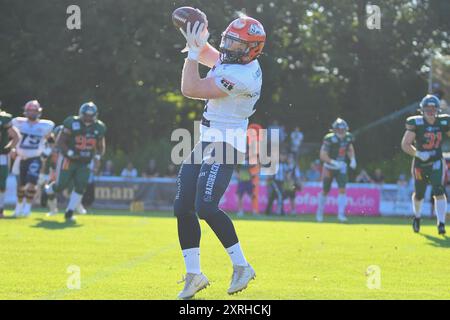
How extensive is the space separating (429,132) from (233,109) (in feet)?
24.9

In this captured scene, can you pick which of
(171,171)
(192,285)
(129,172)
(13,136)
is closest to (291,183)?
(171,171)

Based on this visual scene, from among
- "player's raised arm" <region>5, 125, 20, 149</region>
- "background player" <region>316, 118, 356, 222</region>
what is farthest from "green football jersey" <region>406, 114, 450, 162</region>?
"player's raised arm" <region>5, 125, 20, 149</region>

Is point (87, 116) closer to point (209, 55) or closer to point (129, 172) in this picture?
point (209, 55)

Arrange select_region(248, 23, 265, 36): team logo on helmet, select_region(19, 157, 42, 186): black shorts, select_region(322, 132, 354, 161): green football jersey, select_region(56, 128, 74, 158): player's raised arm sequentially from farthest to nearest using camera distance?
select_region(322, 132, 354, 161): green football jersey → select_region(19, 157, 42, 186): black shorts → select_region(56, 128, 74, 158): player's raised arm → select_region(248, 23, 265, 36): team logo on helmet

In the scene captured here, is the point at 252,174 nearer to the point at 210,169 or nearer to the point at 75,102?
the point at 75,102

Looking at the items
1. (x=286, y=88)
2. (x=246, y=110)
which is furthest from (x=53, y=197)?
(x=286, y=88)

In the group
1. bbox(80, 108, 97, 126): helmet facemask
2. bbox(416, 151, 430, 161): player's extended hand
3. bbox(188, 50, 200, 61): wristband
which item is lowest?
bbox(416, 151, 430, 161): player's extended hand

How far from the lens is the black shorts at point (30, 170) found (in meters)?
16.4

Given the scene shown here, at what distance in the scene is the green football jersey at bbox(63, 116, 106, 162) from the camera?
15.5m

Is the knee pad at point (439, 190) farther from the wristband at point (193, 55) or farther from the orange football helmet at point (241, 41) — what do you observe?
the wristband at point (193, 55)

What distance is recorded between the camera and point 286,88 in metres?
35.4

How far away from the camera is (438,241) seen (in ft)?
40.6

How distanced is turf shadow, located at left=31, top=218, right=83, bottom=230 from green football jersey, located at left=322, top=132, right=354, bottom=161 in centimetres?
625

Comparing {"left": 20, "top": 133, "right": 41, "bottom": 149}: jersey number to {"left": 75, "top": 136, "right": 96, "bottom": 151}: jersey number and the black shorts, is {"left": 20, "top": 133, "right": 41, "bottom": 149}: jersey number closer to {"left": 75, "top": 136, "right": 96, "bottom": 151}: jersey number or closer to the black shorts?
the black shorts
